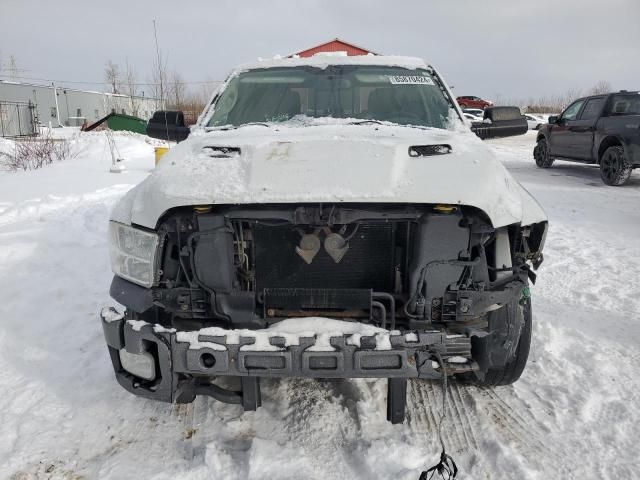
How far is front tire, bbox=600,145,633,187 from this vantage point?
30.5 feet

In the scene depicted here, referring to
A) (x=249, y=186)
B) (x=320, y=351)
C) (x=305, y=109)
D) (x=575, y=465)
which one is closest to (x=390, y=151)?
(x=249, y=186)

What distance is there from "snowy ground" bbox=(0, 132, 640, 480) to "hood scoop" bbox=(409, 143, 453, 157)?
1.38 meters

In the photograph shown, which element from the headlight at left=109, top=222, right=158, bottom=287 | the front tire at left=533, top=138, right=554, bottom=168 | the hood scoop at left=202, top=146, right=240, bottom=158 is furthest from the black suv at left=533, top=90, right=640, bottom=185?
the headlight at left=109, top=222, right=158, bottom=287

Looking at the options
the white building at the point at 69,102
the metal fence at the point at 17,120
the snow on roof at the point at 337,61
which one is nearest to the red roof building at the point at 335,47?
the snow on roof at the point at 337,61

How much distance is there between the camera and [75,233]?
18.7 feet

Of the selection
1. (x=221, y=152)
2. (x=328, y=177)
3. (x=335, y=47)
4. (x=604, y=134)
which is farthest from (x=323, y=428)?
(x=335, y=47)

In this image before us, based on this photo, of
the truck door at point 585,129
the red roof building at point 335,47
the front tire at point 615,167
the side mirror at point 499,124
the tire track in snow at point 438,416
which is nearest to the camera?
the tire track in snow at point 438,416

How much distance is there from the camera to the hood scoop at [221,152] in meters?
2.44

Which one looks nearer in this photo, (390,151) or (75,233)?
(390,151)

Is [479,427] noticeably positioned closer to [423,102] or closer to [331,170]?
[331,170]

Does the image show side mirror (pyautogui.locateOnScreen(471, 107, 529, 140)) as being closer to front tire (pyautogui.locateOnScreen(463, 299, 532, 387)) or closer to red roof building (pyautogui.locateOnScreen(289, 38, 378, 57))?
front tire (pyautogui.locateOnScreen(463, 299, 532, 387))

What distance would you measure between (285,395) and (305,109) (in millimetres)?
1995

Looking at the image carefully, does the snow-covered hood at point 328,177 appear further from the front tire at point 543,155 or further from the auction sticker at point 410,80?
the front tire at point 543,155

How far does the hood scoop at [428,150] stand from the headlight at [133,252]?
4.39 feet
